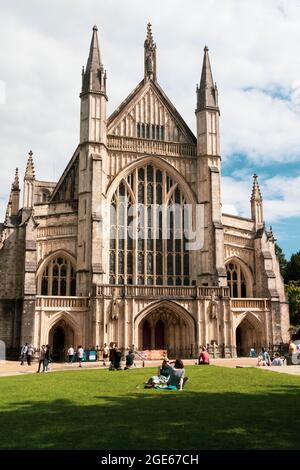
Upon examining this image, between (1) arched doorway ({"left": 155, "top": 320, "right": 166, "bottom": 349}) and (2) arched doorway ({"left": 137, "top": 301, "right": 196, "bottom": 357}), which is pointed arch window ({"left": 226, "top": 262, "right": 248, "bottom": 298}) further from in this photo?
(1) arched doorway ({"left": 155, "top": 320, "right": 166, "bottom": 349})

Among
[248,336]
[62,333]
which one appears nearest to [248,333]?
[248,336]

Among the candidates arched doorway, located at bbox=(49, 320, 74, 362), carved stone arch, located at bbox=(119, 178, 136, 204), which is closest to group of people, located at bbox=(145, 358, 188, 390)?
arched doorway, located at bbox=(49, 320, 74, 362)

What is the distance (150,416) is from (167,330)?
2725cm

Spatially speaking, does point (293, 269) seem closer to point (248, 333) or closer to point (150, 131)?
point (248, 333)

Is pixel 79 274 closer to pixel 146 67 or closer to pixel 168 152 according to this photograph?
pixel 168 152

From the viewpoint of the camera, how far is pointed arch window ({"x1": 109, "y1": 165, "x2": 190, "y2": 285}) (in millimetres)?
38531

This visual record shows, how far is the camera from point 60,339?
122 ft

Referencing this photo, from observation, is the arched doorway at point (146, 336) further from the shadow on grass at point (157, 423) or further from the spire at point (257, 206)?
the shadow on grass at point (157, 423)

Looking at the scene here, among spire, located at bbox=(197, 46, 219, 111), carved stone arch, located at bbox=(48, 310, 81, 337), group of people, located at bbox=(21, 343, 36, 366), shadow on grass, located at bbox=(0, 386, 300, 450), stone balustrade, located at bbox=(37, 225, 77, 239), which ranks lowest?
shadow on grass, located at bbox=(0, 386, 300, 450)

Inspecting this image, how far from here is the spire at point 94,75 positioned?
39.3m

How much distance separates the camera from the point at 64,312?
3428 centimetres

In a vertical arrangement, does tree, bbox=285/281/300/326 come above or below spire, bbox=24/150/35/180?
below

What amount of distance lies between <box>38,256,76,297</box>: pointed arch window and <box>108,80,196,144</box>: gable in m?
11.2

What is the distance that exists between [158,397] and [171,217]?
27797 millimetres
